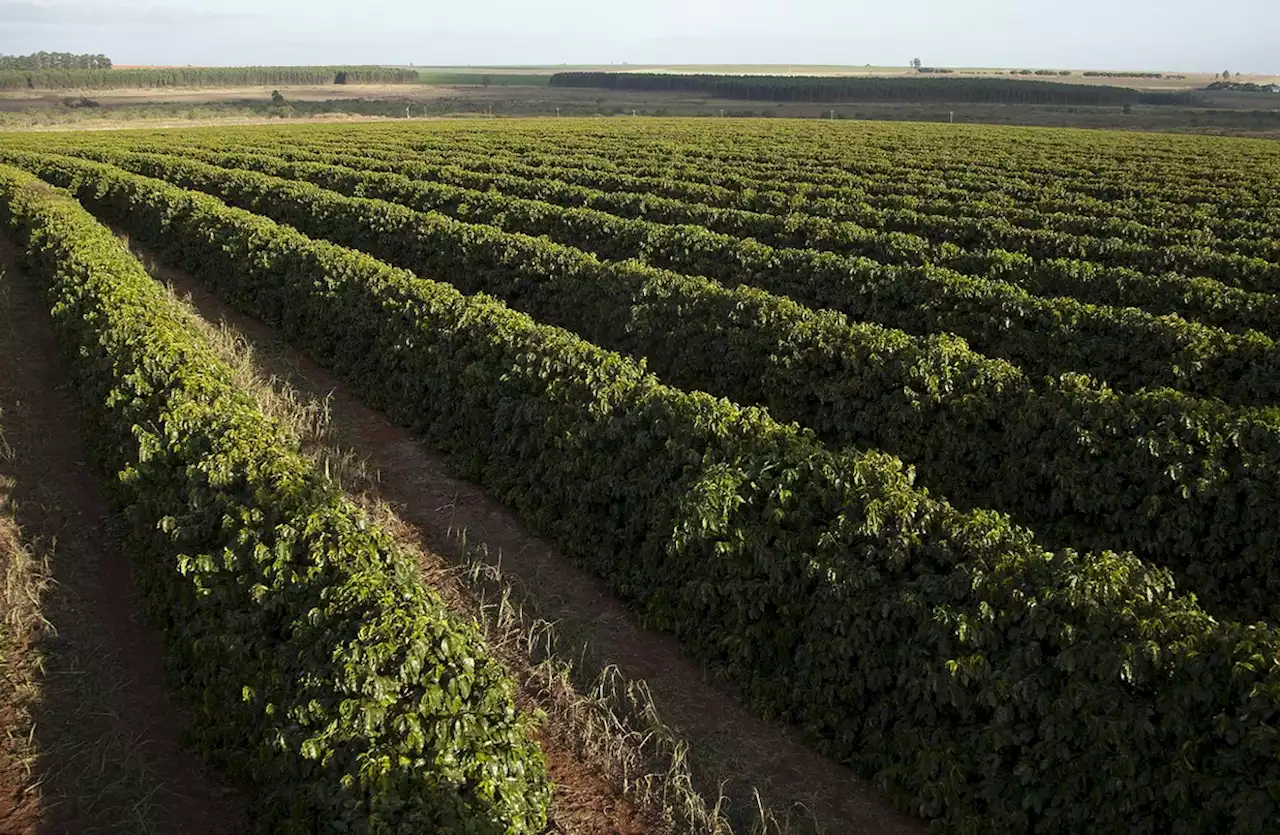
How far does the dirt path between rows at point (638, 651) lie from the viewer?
258 inches

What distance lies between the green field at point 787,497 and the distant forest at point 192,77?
147 metres

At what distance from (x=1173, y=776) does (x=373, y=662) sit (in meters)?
4.57

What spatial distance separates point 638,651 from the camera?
8.25 m

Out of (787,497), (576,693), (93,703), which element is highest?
(787,497)

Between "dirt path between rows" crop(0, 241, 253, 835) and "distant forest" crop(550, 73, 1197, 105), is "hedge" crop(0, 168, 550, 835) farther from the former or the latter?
"distant forest" crop(550, 73, 1197, 105)

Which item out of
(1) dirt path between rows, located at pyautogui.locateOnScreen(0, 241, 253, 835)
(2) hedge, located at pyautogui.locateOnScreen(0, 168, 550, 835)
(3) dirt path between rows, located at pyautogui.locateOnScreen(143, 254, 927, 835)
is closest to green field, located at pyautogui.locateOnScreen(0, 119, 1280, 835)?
(2) hedge, located at pyautogui.locateOnScreen(0, 168, 550, 835)

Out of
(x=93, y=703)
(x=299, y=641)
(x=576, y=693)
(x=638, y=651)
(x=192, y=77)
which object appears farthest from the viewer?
(x=192, y=77)

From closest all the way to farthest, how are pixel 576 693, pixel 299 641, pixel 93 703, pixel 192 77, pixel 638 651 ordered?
pixel 299 641 → pixel 93 703 → pixel 576 693 → pixel 638 651 → pixel 192 77

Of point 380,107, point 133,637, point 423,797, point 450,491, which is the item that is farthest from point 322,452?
point 380,107

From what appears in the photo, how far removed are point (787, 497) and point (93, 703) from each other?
571 cm

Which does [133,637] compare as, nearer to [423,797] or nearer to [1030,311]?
[423,797]

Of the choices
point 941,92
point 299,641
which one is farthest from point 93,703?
point 941,92

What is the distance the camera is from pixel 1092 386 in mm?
9977

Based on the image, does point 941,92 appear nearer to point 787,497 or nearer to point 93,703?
point 787,497
